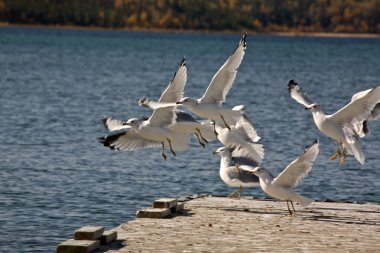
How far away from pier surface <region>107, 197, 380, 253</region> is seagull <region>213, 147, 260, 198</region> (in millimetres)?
330

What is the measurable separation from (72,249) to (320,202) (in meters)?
5.97

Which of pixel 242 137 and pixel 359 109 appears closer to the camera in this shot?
pixel 359 109

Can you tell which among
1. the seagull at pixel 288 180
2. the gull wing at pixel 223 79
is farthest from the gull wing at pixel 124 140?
the seagull at pixel 288 180

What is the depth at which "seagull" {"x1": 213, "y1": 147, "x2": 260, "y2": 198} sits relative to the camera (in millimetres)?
17969

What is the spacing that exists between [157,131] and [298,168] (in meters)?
2.41

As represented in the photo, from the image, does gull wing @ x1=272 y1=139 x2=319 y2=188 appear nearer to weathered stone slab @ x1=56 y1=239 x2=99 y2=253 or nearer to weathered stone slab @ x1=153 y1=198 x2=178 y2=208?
weathered stone slab @ x1=153 y1=198 x2=178 y2=208

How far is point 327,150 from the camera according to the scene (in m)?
30.8

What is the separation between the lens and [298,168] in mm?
16281

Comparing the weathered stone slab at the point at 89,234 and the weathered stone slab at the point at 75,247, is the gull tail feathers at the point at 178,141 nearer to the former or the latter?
the weathered stone slab at the point at 89,234

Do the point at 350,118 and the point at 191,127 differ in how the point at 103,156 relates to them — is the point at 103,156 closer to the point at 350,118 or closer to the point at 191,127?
the point at 191,127

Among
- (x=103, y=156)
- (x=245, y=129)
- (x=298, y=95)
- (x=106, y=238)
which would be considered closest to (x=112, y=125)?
(x=245, y=129)

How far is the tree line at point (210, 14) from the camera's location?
17562cm

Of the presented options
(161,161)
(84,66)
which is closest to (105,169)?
(161,161)

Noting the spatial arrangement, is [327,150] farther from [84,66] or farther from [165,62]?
[165,62]
